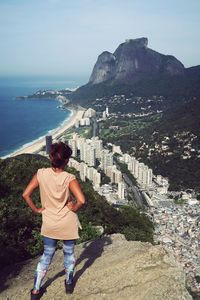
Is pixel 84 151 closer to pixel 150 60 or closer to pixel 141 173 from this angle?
pixel 141 173

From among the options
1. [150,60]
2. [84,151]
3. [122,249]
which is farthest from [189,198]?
[150,60]

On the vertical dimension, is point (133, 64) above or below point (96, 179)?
above

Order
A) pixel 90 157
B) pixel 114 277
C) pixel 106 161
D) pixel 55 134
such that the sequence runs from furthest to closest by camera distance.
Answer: pixel 55 134 → pixel 90 157 → pixel 106 161 → pixel 114 277

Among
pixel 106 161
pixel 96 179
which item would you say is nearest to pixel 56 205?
pixel 96 179

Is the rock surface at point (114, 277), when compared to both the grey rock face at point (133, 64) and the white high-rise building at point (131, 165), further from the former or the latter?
the grey rock face at point (133, 64)

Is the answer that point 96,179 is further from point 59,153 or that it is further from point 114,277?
point 59,153

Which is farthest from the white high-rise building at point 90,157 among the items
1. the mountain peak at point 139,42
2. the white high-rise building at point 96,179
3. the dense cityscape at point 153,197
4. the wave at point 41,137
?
the mountain peak at point 139,42

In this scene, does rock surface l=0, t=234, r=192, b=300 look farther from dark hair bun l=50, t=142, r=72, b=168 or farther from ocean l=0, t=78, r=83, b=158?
ocean l=0, t=78, r=83, b=158
